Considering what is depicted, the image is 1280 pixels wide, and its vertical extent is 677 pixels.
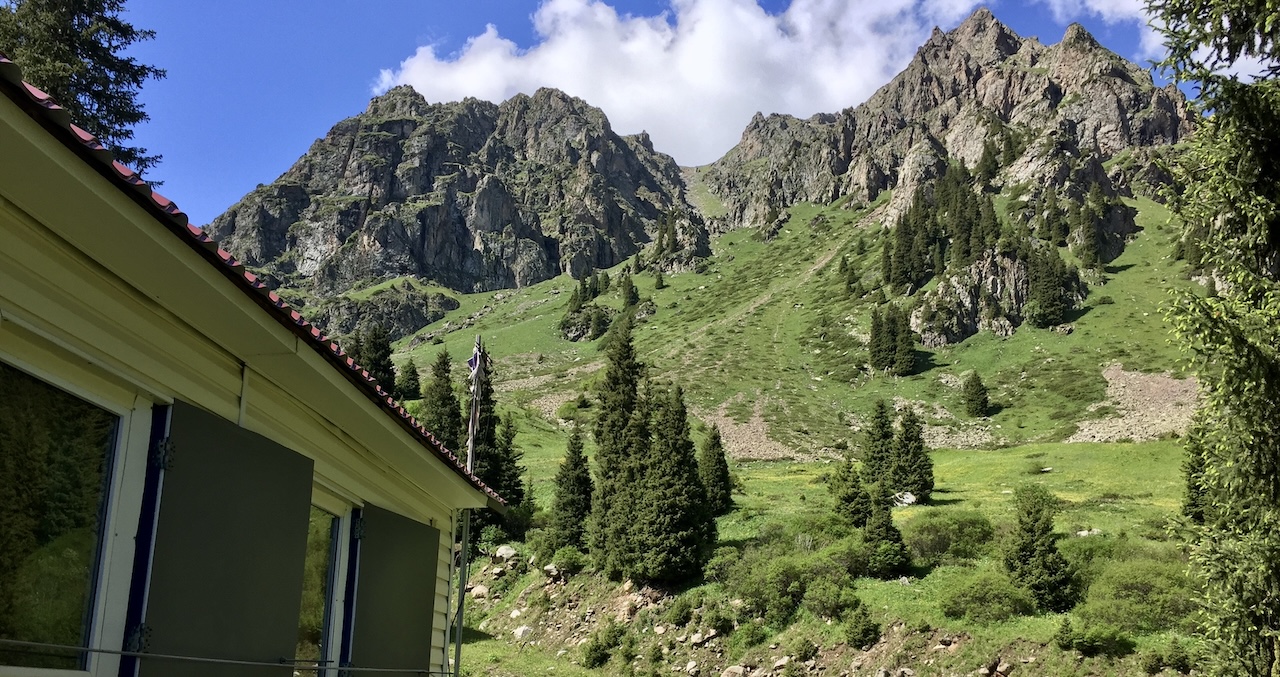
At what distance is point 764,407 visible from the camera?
82.9 metres

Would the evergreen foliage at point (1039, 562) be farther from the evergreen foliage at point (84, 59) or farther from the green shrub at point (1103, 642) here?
the evergreen foliage at point (84, 59)

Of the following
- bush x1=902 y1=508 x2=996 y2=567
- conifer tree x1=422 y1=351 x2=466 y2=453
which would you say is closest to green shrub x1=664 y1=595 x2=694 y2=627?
bush x1=902 y1=508 x2=996 y2=567

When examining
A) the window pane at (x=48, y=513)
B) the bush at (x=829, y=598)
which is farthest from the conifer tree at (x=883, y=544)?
the window pane at (x=48, y=513)

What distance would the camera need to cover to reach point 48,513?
376 cm

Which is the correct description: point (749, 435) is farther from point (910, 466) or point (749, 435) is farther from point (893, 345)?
point (910, 466)

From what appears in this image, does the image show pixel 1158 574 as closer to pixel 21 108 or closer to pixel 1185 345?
pixel 1185 345

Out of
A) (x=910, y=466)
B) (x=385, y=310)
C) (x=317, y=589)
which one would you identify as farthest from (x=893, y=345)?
(x=385, y=310)

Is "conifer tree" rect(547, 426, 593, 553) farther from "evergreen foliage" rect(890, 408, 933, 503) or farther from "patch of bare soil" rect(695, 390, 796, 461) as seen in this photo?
"patch of bare soil" rect(695, 390, 796, 461)

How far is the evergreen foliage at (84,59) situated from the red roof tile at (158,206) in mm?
22584

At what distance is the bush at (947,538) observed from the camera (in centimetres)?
2839

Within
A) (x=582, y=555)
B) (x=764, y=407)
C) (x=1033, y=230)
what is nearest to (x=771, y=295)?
(x=1033, y=230)

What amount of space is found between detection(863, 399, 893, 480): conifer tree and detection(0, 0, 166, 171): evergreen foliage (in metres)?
34.2

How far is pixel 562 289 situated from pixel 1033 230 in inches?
4089

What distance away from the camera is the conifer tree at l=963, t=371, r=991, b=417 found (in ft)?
252
